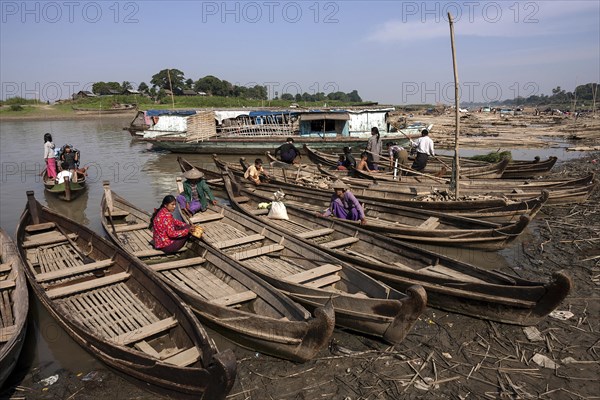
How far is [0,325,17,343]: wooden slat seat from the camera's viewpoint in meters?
4.24

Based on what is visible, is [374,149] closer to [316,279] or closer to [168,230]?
[316,279]

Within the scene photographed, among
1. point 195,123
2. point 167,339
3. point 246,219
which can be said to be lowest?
point 167,339

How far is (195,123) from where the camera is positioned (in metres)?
22.1

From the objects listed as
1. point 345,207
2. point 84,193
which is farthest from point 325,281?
point 84,193

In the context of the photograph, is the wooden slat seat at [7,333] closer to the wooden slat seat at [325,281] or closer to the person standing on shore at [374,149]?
the wooden slat seat at [325,281]

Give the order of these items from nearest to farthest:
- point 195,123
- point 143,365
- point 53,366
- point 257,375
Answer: point 143,365 < point 257,375 < point 53,366 < point 195,123

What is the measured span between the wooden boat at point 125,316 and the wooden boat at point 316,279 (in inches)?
54.7

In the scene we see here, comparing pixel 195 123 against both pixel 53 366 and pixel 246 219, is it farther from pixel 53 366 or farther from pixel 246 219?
pixel 53 366

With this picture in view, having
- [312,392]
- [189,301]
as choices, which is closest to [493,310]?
[312,392]

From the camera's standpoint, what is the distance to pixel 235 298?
197 inches

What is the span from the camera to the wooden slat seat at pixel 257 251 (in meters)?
6.44

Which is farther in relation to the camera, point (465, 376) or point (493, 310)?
point (493, 310)

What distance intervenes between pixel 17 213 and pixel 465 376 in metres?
13.2

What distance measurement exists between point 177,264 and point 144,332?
6.01ft
